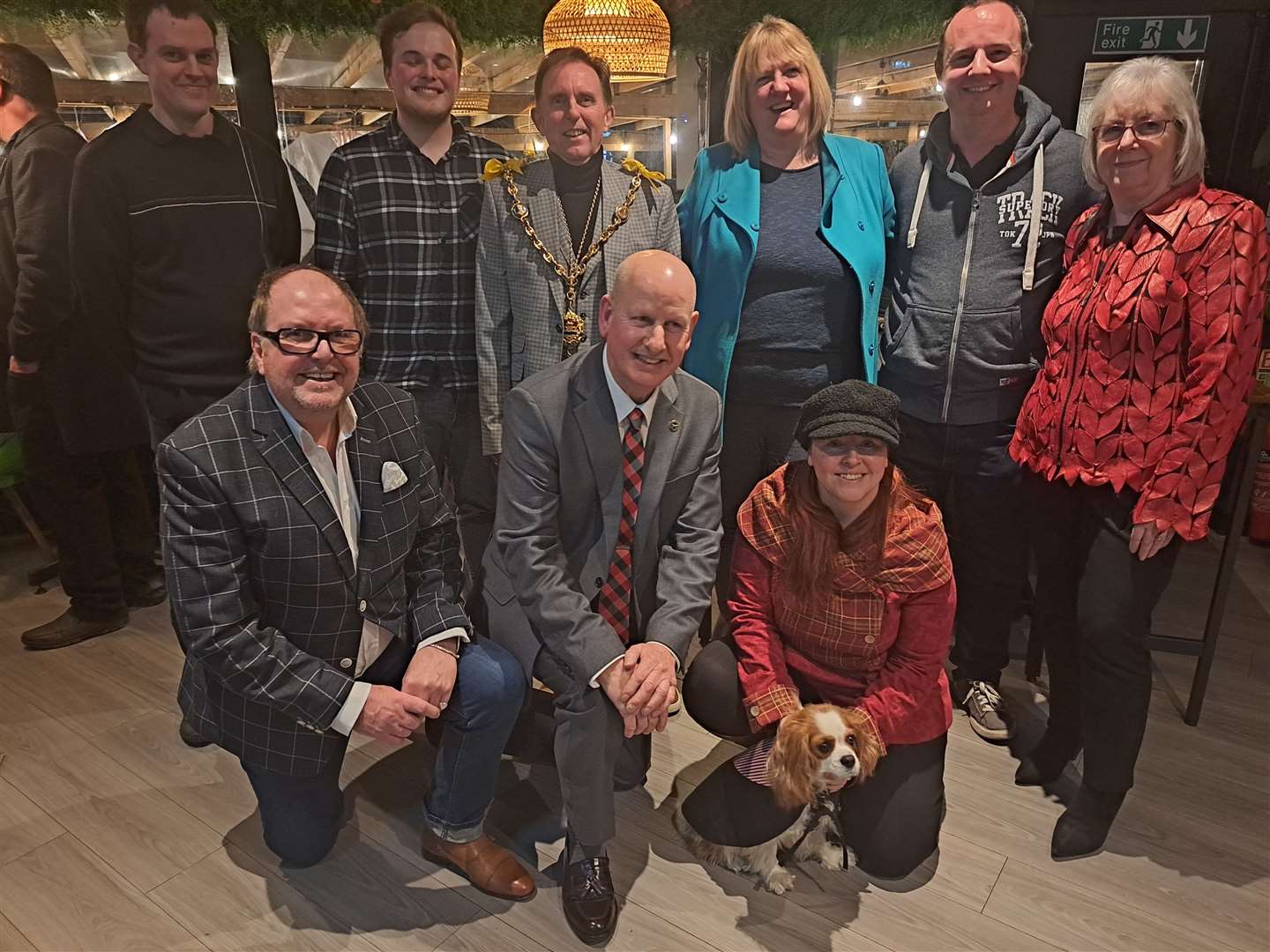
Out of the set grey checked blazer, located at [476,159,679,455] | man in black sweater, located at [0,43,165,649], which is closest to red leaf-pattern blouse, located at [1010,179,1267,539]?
grey checked blazer, located at [476,159,679,455]

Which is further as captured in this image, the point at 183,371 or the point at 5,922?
the point at 183,371

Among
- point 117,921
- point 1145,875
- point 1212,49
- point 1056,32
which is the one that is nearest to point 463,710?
point 117,921

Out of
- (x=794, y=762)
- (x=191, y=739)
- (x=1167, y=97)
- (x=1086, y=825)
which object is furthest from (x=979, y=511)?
(x=191, y=739)

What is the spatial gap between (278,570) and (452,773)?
557 mm

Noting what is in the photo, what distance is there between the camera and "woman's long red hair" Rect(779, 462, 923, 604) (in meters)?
1.78

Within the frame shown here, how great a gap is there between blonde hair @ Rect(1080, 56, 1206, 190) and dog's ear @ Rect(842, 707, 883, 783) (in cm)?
127

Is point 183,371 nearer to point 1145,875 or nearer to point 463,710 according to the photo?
point 463,710

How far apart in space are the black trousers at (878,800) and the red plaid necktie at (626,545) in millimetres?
235

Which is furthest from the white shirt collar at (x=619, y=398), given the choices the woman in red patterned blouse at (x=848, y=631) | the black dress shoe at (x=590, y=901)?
the black dress shoe at (x=590, y=901)

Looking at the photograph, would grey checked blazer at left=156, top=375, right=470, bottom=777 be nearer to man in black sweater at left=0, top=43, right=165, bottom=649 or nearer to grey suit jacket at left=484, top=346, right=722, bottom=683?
grey suit jacket at left=484, top=346, right=722, bottom=683

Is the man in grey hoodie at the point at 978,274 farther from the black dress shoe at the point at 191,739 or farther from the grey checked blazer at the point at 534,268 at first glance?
the black dress shoe at the point at 191,739

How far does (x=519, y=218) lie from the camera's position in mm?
2182

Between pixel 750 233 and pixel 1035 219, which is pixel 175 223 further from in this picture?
pixel 1035 219

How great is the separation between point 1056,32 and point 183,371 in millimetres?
3510
